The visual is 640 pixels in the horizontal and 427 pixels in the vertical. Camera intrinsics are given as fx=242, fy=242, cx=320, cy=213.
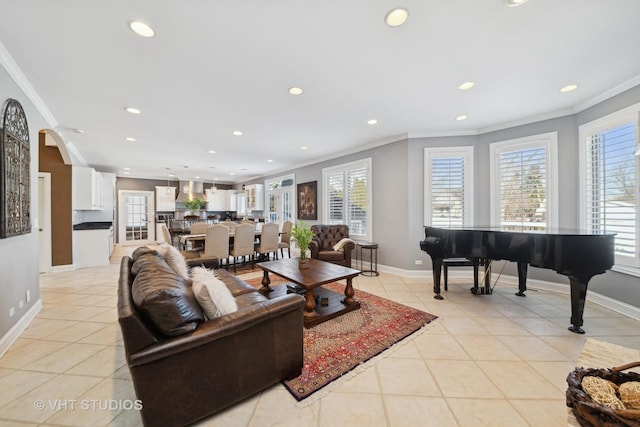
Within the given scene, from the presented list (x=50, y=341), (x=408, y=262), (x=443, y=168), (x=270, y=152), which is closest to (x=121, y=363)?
(x=50, y=341)

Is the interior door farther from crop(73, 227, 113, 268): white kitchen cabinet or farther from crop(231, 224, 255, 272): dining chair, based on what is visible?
crop(231, 224, 255, 272): dining chair

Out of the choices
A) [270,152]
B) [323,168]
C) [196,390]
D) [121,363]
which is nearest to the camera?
[196,390]

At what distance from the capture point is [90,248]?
18.0 ft

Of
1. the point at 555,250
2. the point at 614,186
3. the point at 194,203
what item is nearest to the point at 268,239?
the point at 555,250

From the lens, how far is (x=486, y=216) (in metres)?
4.33

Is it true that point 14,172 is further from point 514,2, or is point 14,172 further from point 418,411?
point 514,2

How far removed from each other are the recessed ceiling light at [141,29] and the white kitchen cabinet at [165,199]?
877 cm

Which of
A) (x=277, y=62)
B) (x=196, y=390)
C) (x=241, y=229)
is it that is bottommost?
(x=196, y=390)

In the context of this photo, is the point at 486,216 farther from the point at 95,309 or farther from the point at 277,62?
the point at 95,309

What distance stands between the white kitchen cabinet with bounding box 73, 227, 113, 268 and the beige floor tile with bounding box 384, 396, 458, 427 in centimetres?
678

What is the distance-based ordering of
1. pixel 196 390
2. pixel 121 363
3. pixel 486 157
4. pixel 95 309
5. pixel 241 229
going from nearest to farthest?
pixel 196 390, pixel 121 363, pixel 95 309, pixel 486 157, pixel 241 229

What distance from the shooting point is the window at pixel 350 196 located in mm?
5379

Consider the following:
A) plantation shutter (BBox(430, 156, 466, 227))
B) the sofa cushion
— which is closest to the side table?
plantation shutter (BBox(430, 156, 466, 227))

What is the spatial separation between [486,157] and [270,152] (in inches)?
178
